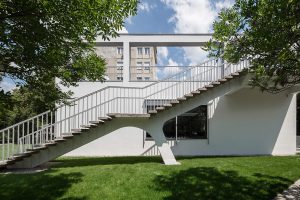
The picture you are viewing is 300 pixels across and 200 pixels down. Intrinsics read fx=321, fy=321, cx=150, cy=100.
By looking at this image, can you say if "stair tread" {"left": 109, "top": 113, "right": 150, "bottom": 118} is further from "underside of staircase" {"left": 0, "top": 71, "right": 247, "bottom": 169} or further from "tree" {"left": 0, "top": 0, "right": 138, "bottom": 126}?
"tree" {"left": 0, "top": 0, "right": 138, "bottom": 126}

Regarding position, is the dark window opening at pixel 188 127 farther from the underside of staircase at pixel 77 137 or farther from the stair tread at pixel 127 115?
the stair tread at pixel 127 115

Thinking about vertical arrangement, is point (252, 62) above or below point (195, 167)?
above

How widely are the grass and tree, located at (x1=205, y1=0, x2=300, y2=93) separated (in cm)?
262

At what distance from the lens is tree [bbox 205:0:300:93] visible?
19.0ft

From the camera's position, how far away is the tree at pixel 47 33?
16.1 feet

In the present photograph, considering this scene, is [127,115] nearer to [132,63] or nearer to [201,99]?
[201,99]

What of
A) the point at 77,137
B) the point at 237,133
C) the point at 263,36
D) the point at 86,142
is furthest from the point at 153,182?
the point at 237,133

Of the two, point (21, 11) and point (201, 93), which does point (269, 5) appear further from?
point (201, 93)

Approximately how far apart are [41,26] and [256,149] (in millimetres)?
12668

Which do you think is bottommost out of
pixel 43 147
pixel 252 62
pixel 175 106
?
pixel 43 147

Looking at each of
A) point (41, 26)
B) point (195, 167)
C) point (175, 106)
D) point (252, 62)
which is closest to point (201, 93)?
point (175, 106)

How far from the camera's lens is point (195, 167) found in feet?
33.3

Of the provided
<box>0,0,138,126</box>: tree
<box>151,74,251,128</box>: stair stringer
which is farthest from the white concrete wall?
<box>0,0,138,126</box>: tree

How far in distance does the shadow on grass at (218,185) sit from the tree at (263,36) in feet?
8.27
